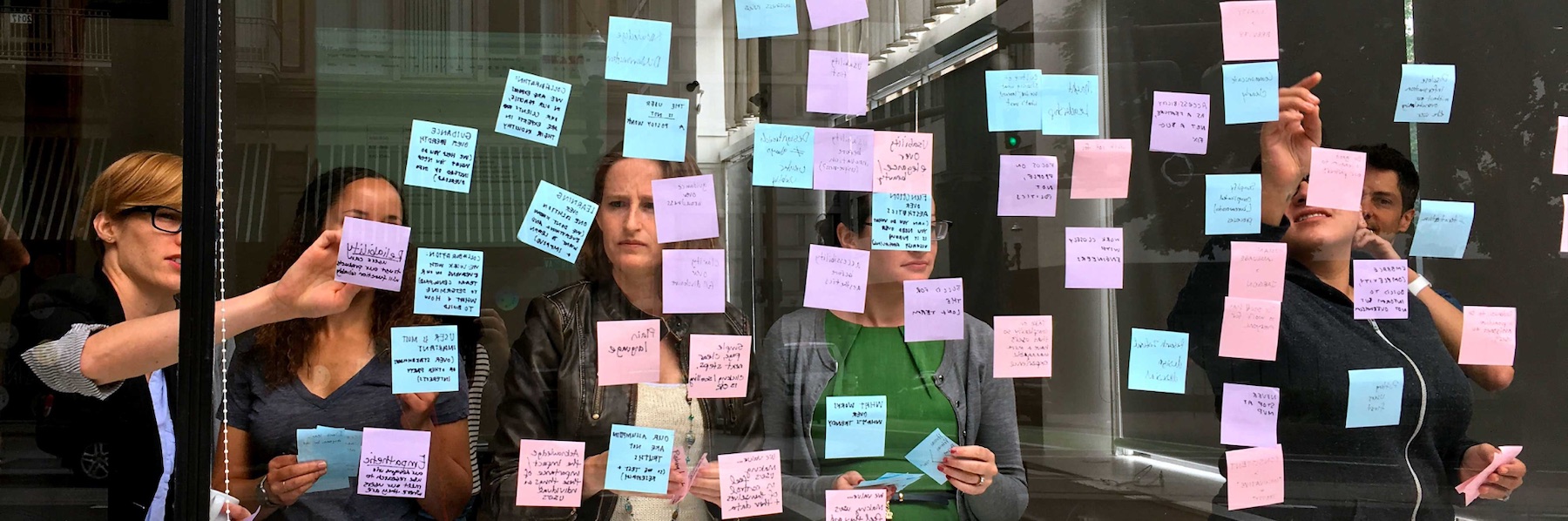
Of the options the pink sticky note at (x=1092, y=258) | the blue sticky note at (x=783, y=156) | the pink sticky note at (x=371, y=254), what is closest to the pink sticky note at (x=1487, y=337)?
the pink sticky note at (x=1092, y=258)

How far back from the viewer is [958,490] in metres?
2.35

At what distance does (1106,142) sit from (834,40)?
660mm

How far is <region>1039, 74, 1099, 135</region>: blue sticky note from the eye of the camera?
2.41 m

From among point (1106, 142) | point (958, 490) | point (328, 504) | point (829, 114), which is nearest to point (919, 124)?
point (829, 114)

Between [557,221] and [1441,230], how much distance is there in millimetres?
2084

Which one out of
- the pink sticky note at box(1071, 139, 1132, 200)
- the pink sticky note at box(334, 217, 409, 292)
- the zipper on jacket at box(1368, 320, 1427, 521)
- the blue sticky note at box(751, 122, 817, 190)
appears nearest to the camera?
the pink sticky note at box(334, 217, 409, 292)

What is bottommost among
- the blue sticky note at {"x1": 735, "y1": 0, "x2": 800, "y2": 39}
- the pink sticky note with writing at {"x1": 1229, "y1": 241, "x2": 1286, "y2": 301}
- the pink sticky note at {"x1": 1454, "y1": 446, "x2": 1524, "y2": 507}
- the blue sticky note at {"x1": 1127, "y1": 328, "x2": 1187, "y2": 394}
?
the pink sticky note at {"x1": 1454, "y1": 446, "x2": 1524, "y2": 507}

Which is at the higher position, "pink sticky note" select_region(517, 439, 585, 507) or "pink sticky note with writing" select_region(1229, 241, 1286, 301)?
"pink sticky note with writing" select_region(1229, 241, 1286, 301)

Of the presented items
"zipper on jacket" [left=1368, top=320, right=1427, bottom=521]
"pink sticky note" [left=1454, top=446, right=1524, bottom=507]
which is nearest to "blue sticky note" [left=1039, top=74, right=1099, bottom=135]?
"zipper on jacket" [left=1368, top=320, right=1427, bottom=521]

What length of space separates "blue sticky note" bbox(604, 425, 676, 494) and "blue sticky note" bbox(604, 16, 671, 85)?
0.74m

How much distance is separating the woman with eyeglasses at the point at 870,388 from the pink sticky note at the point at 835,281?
0.02m

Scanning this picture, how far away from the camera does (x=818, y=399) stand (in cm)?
233

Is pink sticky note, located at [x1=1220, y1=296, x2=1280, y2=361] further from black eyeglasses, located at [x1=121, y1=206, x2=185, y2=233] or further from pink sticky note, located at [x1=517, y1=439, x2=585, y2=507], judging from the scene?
black eyeglasses, located at [x1=121, y1=206, x2=185, y2=233]

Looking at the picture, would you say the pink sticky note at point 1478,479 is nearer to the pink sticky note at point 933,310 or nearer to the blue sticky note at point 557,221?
the pink sticky note at point 933,310
